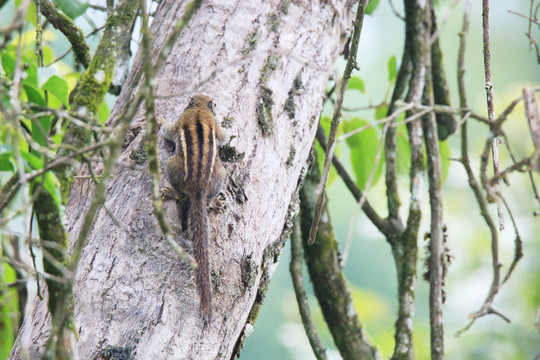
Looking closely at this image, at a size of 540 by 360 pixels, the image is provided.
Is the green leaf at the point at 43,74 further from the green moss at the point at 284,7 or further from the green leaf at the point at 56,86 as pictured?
the green moss at the point at 284,7

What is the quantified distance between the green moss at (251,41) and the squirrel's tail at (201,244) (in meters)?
0.75

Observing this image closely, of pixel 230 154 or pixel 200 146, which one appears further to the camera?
pixel 200 146

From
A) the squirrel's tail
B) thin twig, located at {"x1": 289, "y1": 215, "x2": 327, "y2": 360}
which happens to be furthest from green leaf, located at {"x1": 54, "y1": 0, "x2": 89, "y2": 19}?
thin twig, located at {"x1": 289, "y1": 215, "x2": 327, "y2": 360}

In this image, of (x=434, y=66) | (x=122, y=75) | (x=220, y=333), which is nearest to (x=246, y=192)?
(x=220, y=333)

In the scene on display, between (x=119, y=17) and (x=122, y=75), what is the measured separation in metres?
0.70

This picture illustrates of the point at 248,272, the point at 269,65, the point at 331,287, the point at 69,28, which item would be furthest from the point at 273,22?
the point at 331,287

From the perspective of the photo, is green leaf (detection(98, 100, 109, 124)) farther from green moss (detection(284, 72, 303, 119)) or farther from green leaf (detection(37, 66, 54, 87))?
green moss (detection(284, 72, 303, 119))

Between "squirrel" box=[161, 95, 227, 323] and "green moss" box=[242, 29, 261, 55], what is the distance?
311mm

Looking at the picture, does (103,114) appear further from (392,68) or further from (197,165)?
(392,68)

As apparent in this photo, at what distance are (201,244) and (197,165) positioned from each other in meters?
0.54

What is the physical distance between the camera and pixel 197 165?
2582 mm

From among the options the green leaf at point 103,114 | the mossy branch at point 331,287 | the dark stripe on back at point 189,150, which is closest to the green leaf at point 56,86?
the dark stripe on back at point 189,150

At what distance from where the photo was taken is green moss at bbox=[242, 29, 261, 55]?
261cm

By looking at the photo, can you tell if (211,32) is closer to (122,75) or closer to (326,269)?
(122,75)
